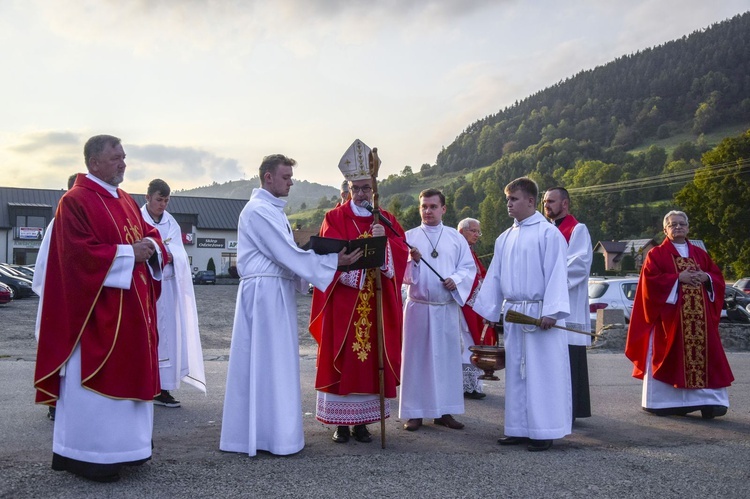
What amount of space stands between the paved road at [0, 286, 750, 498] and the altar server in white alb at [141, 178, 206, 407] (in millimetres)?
323

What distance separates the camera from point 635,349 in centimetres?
785

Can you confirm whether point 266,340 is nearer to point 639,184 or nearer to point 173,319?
point 173,319

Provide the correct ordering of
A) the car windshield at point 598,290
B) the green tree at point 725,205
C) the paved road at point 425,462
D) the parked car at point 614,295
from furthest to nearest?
the green tree at point 725,205, the car windshield at point 598,290, the parked car at point 614,295, the paved road at point 425,462

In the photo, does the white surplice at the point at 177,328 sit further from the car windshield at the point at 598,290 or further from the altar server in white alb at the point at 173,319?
the car windshield at the point at 598,290

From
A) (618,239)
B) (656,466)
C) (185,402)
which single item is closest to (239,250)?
(185,402)

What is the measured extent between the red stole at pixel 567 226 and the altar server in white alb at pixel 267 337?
2582mm

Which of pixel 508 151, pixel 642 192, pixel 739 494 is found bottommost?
pixel 739 494

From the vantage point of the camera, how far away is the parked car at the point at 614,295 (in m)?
16.2

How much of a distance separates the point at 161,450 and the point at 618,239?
300ft

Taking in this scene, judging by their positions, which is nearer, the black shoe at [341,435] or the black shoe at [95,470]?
the black shoe at [95,470]

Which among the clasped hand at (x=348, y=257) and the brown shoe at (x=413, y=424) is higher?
the clasped hand at (x=348, y=257)

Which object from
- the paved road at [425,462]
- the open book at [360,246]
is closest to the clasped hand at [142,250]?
the open book at [360,246]

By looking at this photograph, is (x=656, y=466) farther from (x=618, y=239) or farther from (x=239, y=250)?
(x=618, y=239)

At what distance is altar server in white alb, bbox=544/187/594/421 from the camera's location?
689cm
